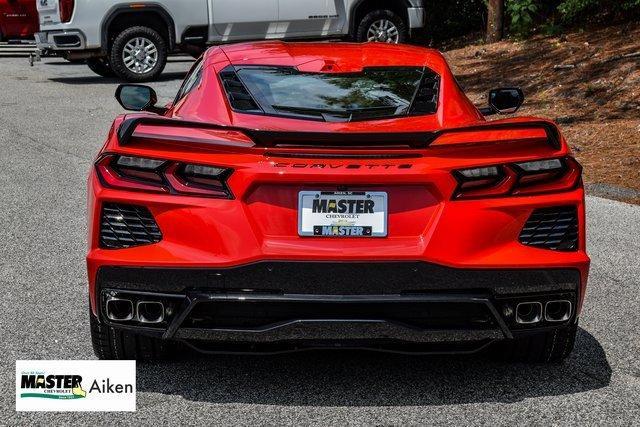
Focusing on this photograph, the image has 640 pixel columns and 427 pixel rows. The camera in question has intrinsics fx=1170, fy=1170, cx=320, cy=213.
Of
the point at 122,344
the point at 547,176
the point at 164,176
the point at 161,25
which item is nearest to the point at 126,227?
the point at 164,176

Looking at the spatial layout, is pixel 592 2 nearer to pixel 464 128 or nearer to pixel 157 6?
pixel 157 6

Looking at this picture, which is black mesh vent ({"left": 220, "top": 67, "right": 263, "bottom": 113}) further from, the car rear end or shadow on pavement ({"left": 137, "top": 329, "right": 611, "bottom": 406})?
the car rear end

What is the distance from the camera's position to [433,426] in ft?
14.2

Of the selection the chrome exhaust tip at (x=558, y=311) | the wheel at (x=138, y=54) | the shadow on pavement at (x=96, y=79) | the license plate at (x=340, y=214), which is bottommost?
the shadow on pavement at (x=96, y=79)

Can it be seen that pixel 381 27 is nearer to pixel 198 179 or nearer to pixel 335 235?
pixel 198 179

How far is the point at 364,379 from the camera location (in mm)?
4938

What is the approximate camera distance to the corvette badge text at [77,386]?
4535mm

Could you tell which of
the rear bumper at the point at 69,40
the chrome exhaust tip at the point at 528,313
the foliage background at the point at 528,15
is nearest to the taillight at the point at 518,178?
the chrome exhaust tip at the point at 528,313

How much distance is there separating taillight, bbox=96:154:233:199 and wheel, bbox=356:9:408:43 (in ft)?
52.5

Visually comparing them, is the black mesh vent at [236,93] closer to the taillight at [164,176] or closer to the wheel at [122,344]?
the taillight at [164,176]

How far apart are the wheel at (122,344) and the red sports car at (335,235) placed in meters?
0.25

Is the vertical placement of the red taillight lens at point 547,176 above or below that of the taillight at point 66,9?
above

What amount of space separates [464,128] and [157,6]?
50.6ft

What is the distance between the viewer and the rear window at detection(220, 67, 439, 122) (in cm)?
503
